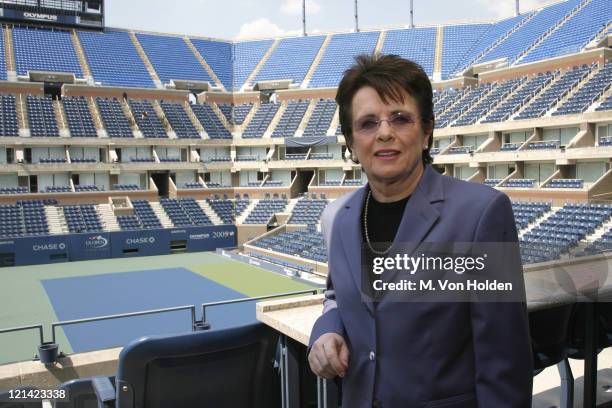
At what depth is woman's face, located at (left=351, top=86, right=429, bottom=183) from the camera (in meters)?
2.29

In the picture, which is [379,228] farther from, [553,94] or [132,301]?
[553,94]

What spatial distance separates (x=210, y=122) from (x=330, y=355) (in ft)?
153

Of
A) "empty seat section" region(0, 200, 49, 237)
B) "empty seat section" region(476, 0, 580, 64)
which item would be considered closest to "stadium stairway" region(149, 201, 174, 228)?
"empty seat section" region(0, 200, 49, 237)

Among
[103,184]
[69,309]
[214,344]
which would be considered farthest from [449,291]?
[103,184]

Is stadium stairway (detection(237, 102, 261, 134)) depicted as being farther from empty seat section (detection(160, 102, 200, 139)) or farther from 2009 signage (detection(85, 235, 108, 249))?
2009 signage (detection(85, 235, 108, 249))

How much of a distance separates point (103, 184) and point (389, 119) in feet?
137

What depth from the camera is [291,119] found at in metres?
47.5

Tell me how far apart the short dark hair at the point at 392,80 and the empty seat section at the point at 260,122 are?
44.8m

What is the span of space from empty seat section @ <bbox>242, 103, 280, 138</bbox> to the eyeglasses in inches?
1765

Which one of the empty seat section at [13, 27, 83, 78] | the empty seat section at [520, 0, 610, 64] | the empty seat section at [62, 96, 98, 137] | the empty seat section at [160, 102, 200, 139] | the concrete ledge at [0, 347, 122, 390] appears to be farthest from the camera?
the empty seat section at [13, 27, 83, 78]

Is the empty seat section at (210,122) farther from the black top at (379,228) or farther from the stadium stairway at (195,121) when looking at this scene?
the black top at (379,228)

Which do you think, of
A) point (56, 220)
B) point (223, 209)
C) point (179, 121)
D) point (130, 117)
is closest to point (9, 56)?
point (130, 117)

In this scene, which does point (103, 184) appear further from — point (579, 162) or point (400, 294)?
point (400, 294)

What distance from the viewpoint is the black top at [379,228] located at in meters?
2.30
